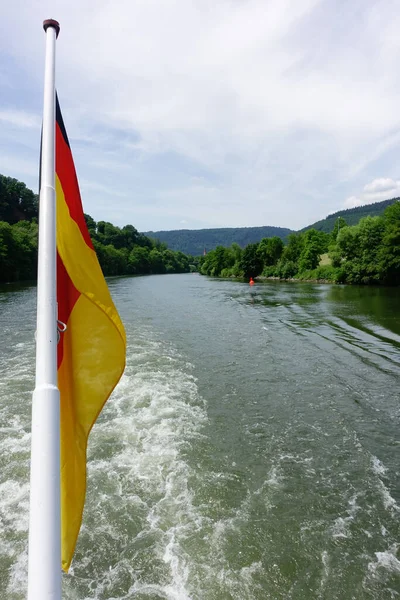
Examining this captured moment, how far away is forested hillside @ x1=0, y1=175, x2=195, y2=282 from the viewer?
71938 mm

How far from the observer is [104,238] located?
17538cm

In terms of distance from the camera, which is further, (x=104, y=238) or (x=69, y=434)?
(x=104, y=238)

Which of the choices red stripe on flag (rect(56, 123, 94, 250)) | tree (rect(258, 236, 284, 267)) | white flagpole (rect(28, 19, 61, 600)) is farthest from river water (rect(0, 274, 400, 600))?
tree (rect(258, 236, 284, 267))

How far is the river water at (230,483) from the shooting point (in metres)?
4.57

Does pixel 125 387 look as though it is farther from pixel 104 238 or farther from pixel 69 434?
pixel 104 238

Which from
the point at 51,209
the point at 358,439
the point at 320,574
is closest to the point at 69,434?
the point at 51,209

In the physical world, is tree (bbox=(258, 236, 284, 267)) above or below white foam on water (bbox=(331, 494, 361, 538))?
above

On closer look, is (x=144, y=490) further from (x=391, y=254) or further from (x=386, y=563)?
(x=391, y=254)

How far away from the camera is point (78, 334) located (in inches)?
111

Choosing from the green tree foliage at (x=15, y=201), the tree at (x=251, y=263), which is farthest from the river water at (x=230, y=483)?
the green tree foliage at (x=15, y=201)

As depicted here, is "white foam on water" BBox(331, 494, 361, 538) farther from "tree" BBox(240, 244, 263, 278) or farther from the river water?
"tree" BBox(240, 244, 263, 278)

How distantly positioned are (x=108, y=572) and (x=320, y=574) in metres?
2.51

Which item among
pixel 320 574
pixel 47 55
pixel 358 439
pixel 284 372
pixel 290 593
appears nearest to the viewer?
pixel 47 55

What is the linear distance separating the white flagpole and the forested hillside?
69.9 m
